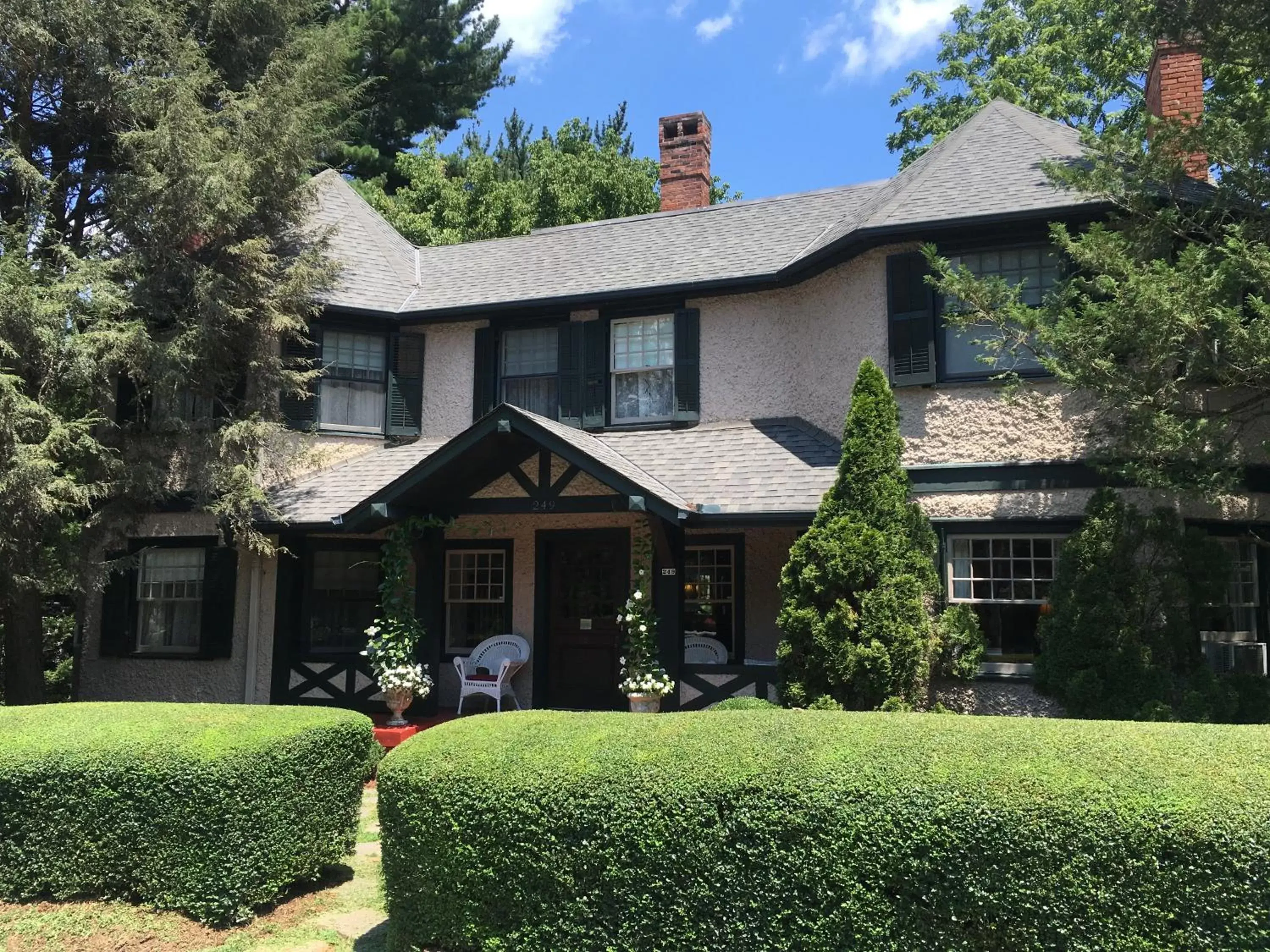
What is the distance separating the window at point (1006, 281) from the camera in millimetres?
10344

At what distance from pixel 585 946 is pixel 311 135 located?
11.0m

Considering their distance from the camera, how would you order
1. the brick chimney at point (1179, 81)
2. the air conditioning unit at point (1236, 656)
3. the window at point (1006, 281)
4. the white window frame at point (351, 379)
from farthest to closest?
1. the white window frame at point (351, 379)
2. the brick chimney at point (1179, 81)
3. the window at point (1006, 281)
4. the air conditioning unit at point (1236, 656)

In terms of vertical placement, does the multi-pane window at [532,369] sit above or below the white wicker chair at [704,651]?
above

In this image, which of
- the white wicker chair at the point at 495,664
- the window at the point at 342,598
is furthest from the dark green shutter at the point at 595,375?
the window at the point at 342,598

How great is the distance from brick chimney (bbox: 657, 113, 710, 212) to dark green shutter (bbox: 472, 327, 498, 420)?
450cm

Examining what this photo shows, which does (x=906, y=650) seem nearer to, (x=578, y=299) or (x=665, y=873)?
(x=665, y=873)

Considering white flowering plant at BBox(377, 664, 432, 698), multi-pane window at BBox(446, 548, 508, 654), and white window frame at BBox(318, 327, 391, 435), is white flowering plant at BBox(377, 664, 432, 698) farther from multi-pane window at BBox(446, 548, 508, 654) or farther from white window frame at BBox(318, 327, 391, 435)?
white window frame at BBox(318, 327, 391, 435)

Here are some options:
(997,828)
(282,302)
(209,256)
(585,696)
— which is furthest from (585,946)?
(209,256)

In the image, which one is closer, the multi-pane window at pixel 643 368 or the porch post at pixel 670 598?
the porch post at pixel 670 598

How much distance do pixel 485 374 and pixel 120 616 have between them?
5.79 metres

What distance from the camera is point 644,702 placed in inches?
409

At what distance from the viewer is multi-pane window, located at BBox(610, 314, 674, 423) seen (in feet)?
42.3

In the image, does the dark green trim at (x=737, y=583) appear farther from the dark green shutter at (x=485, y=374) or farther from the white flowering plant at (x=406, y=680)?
the dark green shutter at (x=485, y=374)

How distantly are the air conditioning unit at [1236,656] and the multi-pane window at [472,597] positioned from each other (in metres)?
8.13
